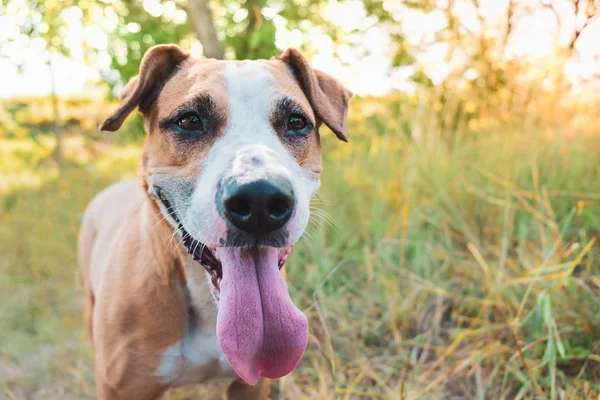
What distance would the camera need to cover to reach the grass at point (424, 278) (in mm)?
2707

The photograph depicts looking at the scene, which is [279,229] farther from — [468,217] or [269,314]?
[468,217]

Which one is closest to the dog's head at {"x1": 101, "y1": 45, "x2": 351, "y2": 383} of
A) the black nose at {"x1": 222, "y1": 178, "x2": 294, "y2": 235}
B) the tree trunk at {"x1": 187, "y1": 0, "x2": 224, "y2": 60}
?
the black nose at {"x1": 222, "y1": 178, "x2": 294, "y2": 235}

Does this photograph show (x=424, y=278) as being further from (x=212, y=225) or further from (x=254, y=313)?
(x=212, y=225)

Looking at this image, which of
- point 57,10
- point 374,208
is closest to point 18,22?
point 57,10

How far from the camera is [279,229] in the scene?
181 cm

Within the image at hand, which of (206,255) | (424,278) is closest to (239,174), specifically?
(206,255)

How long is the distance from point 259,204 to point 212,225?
0.23 m

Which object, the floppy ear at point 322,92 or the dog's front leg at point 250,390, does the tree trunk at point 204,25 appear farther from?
the dog's front leg at point 250,390

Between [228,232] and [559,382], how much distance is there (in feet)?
6.30

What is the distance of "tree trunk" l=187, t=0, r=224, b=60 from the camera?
5.16m

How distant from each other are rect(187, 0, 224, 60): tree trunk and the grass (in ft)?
5.56

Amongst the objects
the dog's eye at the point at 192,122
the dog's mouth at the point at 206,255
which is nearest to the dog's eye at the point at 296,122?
the dog's eye at the point at 192,122

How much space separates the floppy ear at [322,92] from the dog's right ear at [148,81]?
21.5 inches

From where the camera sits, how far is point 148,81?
2309 mm
